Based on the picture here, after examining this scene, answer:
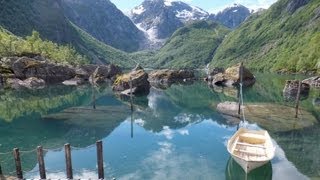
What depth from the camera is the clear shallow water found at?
3456cm

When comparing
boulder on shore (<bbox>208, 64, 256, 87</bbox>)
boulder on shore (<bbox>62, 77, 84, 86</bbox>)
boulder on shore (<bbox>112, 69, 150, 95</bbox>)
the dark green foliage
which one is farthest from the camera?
the dark green foliage

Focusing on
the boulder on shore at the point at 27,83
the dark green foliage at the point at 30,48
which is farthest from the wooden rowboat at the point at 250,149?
the dark green foliage at the point at 30,48

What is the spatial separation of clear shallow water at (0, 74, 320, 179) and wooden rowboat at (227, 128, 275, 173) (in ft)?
4.51

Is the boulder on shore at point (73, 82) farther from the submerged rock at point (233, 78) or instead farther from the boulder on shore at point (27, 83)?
the submerged rock at point (233, 78)

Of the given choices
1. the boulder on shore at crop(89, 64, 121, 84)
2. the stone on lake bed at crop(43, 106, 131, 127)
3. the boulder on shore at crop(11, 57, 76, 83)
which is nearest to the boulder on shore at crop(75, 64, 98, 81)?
the boulder on shore at crop(89, 64, 121, 84)

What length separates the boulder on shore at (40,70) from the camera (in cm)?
11375

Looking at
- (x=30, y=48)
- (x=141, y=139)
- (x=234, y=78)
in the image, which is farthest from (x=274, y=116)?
(x=30, y=48)

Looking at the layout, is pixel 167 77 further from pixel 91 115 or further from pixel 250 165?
pixel 250 165

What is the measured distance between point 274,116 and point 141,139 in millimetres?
22616

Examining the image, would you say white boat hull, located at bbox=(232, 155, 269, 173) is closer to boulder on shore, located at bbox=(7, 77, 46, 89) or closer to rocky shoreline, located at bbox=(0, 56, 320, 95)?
rocky shoreline, located at bbox=(0, 56, 320, 95)

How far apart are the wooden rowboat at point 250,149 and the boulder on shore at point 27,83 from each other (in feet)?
271

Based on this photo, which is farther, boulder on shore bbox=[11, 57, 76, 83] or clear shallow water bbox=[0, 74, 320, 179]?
boulder on shore bbox=[11, 57, 76, 83]

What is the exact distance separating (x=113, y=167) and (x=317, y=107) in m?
49.5

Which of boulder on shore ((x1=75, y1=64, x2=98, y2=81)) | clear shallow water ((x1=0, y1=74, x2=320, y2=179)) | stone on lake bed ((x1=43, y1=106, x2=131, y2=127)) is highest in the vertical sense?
boulder on shore ((x1=75, y1=64, x2=98, y2=81))
